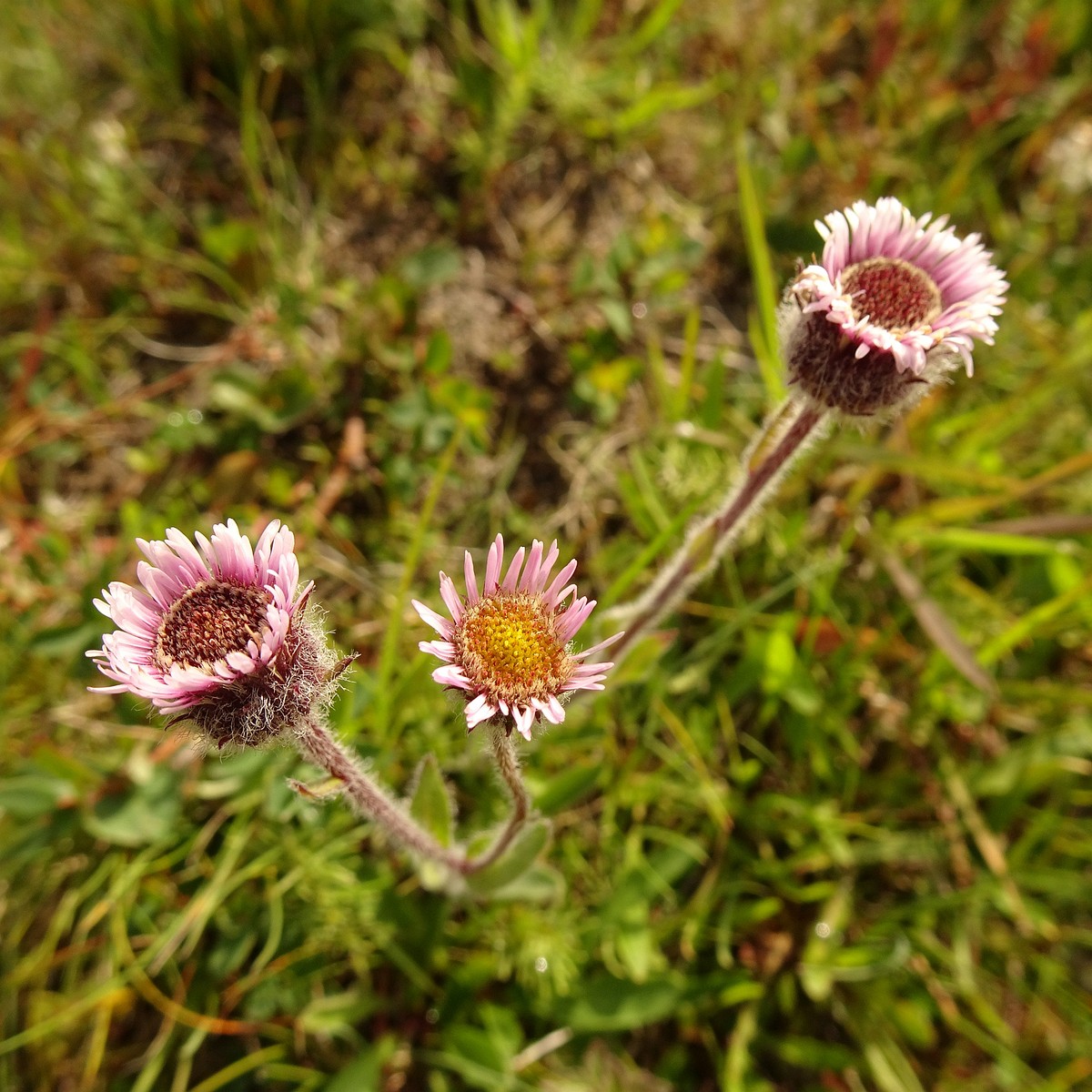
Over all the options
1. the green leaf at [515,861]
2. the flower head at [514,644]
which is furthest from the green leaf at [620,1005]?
the flower head at [514,644]

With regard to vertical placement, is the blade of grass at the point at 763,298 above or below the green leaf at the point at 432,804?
above

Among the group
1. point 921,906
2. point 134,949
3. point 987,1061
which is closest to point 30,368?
point 134,949

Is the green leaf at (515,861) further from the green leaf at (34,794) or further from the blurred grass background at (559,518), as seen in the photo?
the green leaf at (34,794)

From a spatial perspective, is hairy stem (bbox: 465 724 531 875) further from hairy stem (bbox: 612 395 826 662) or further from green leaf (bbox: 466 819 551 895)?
hairy stem (bbox: 612 395 826 662)

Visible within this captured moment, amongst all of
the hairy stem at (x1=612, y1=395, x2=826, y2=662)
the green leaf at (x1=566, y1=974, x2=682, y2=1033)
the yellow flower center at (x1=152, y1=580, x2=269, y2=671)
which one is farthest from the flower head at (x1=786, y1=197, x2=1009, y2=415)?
the green leaf at (x1=566, y1=974, x2=682, y2=1033)

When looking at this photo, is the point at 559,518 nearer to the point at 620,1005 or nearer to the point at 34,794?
the point at 620,1005

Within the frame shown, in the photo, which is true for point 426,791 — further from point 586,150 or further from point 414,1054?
point 586,150

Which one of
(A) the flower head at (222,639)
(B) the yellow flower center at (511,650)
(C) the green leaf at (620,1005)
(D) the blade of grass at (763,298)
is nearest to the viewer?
(A) the flower head at (222,639)
